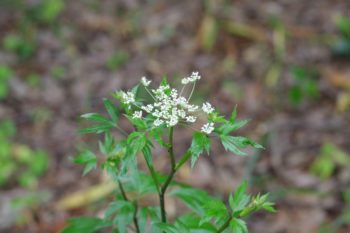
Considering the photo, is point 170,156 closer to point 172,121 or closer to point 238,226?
point 172,121

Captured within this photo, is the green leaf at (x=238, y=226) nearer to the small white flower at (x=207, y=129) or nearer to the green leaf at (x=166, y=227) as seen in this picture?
the green leaf at (x=166, y=227)

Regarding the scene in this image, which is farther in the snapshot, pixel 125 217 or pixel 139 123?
pixel 125 217

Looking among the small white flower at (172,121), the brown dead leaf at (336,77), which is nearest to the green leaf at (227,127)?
the small white flower at (172,121)

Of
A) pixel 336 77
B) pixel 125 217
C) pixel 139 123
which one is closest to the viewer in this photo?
pixel 139 123

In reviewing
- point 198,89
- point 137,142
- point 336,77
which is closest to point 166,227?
point 137,142

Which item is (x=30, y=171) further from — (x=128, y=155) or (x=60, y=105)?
(x=128, y=155)

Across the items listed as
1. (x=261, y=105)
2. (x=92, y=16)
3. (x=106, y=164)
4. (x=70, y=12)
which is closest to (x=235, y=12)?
(x=261, y=105)

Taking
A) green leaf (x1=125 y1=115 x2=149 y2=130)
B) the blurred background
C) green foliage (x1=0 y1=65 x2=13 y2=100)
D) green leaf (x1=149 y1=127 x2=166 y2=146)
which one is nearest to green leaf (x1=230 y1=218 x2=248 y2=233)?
green leaf (x1=149 y1=127 x2=166 y2=146)
